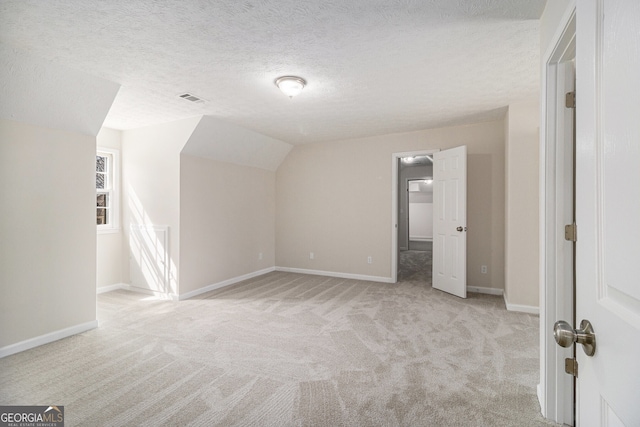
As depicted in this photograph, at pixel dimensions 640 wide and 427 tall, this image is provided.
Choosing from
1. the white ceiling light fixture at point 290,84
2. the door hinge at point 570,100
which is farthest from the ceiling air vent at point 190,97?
the door hinge at point 570,100

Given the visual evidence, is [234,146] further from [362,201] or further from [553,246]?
[553,246]

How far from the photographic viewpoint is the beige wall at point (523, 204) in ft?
11.7

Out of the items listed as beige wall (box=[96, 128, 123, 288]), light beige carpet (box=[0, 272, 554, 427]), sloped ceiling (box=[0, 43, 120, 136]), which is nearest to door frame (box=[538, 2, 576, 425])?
light beige carpet (box=[0, 272, 554, 427])

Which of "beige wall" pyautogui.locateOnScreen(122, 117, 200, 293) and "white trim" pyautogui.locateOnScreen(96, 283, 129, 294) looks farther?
"white trim" pyautogui.locateOnScreen(96, 283, 129, 294)

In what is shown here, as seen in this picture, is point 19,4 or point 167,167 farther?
point 167,167

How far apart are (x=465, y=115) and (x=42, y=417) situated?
5.09 meters

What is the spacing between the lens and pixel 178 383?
215cm

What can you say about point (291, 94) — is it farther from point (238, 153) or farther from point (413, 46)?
point (238, 153)

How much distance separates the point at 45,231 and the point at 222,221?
2271 mm

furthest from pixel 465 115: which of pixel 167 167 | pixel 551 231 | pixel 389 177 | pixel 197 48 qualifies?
pixel 167 167

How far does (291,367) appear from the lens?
237 centimetres

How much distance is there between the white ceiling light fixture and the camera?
2.84 metres

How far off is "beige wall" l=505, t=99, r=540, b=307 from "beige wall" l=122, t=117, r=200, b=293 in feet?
13.4
